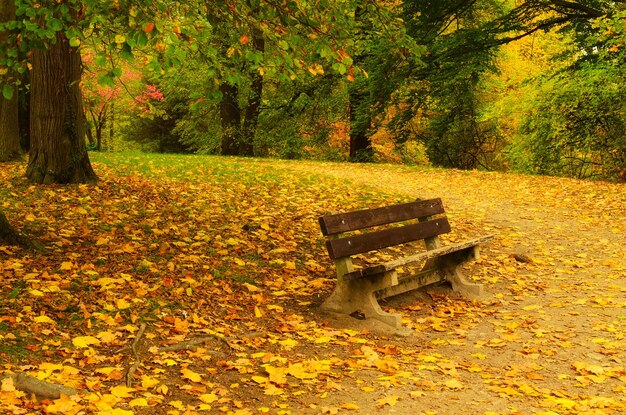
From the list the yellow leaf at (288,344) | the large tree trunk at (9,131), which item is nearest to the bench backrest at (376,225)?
the yellow leaf at (288,344)

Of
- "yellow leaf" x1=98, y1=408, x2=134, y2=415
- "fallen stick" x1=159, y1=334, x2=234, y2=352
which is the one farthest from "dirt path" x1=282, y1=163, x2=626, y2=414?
"yellow leaf" x1=98, y1=408, x2=134, y2=415

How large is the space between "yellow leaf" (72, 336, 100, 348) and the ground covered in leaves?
0.02 m

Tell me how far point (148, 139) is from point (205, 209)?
969 inches

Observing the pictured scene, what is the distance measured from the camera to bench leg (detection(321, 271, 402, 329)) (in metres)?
5.68

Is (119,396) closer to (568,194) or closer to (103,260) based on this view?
(103,260)

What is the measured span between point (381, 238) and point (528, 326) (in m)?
1.63

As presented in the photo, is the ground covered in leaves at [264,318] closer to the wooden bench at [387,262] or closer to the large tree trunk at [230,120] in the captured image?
the wooden bench at [387,262]

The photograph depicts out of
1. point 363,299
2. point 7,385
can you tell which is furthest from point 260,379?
point 363,299

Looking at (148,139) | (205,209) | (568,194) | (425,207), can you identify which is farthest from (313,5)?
(148,139)

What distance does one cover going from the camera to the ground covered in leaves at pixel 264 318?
13.7 feet

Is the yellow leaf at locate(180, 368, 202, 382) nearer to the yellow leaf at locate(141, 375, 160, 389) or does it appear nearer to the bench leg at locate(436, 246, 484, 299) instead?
the yellow leaf at locate(141, 375, 160, 389)

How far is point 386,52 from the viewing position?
17219mm

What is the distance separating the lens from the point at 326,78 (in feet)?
71.7

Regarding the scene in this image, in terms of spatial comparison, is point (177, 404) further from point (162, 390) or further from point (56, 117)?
point (56, 117)
